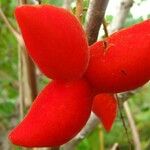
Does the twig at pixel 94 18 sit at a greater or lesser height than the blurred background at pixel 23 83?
greater

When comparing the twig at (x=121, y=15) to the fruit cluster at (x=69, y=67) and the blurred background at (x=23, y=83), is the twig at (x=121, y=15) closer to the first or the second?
the blurred background at (x=23, y=83)

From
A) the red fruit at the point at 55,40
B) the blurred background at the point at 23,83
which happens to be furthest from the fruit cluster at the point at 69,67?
the blurred background at the point at 23,83

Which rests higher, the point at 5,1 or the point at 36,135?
the point at 36,135

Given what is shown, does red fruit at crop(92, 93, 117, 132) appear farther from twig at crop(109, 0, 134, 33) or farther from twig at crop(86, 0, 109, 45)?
twig at crop(109, 0, 134, 33)

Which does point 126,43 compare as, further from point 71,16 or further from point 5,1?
point 5,1

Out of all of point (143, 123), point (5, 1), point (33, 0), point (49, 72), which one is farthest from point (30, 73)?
point (143, 123)

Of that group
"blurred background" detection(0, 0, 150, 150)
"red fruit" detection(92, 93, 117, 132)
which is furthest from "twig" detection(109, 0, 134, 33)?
"red fruit" detection(92, 93, 117, 132)

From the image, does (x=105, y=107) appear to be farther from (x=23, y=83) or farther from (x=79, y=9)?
(x=23, y=83)

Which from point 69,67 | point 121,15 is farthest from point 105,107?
point 121,15
